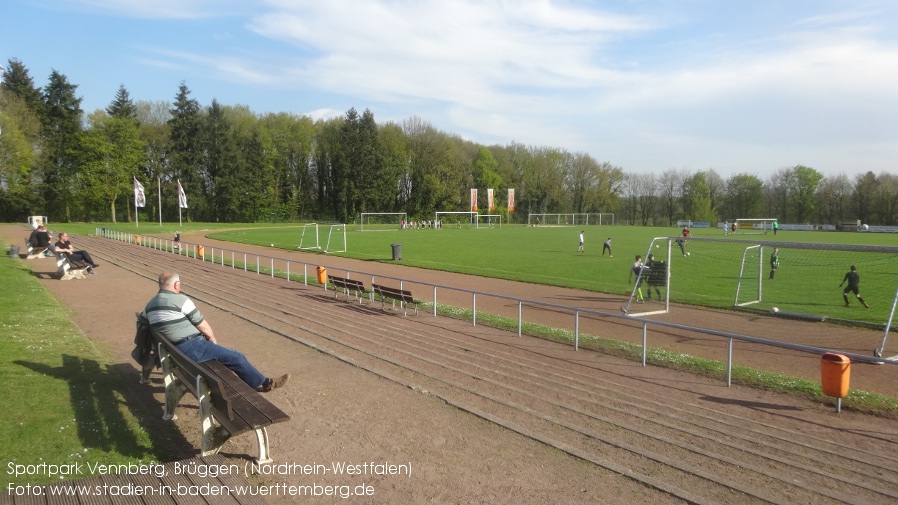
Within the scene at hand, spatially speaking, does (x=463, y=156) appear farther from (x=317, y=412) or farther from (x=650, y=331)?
(x=317, y=412)

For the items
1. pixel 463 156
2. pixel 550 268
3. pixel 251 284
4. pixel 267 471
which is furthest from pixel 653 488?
pixel 463 156

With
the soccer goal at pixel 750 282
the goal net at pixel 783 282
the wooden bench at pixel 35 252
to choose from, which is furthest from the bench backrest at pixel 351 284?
the wooden bench at pixel 35 252

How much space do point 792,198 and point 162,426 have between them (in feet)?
380

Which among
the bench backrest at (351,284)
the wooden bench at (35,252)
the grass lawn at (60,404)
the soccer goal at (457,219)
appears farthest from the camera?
the soccer goal at (457,219)

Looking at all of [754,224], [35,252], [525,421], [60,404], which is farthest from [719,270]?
[754,224]

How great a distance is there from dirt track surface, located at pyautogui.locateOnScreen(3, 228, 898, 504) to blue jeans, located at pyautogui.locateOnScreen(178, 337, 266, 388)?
0.60 m

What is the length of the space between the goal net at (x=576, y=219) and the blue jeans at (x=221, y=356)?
3550 inches

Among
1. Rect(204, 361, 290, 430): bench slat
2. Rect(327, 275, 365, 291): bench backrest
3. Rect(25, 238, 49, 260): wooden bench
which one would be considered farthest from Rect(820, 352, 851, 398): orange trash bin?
Rect(25, 238, 49, 260): wooden bench

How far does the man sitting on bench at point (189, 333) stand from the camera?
5922 mm

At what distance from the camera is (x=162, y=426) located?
18.5ft

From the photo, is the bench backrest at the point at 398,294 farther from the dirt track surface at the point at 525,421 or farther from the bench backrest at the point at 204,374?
the bench backrest at the point at 204,374

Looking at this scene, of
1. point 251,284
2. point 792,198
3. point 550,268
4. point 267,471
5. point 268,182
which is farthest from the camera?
point 792,198

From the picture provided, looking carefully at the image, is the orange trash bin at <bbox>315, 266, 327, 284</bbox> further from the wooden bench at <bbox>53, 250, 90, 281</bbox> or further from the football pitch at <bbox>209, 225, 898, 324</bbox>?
the football pitch at <bbox>209, 225, 898, 324</bbox>

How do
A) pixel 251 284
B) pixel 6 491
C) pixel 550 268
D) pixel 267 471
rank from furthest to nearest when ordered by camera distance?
pixel 550 268
pixel 251 284
pixel 267 471
pixel 6 491
